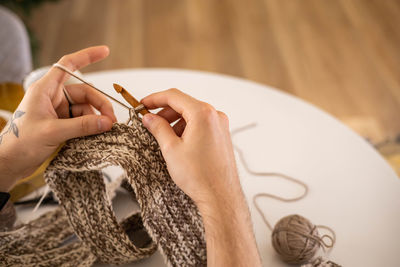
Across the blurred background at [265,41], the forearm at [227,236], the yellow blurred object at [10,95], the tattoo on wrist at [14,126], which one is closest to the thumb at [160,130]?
the forearm at [227,236]

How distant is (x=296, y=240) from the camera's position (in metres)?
0.72

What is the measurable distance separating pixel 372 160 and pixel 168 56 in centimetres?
158

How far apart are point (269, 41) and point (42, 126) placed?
1922 millimetres

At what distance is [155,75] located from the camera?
3.83 feet

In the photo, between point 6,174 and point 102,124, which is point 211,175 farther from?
point 6,174

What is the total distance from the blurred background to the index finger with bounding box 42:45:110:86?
1438 mm

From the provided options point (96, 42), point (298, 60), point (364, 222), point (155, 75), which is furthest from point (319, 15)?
point (364, 222)

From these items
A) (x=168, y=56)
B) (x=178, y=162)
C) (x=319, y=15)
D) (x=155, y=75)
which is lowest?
(x=178, y=162)

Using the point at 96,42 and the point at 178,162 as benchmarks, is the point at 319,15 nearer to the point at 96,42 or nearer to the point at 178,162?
the point at 96,42

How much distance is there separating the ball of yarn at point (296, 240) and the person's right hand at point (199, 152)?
0.53 feet

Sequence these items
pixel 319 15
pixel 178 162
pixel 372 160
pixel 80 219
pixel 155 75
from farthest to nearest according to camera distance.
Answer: pixel 319 15 → pixel 155 75 → pixel 372 160 → pixel 80 219 → pixel 178 162

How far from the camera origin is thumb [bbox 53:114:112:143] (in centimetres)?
65

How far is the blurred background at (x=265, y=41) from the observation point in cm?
200

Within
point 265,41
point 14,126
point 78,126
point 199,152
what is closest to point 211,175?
point 199,152
